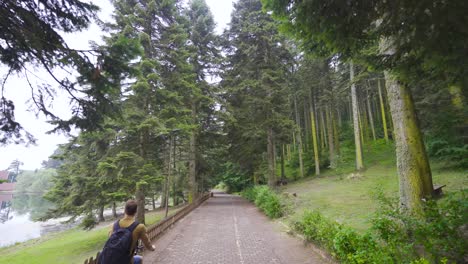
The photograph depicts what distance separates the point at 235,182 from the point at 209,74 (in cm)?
1700

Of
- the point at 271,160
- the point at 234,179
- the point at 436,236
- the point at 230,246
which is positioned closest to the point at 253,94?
the point at 271,160

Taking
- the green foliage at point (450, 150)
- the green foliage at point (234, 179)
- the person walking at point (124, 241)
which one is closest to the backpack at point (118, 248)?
the person walking at point (124, 241)

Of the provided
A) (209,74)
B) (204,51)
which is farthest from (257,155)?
(204,51)

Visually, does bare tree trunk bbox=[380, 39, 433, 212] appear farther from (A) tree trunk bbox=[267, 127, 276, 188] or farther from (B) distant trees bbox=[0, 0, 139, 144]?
(A) tree trunk bbox=[267, 127, 276, 188]

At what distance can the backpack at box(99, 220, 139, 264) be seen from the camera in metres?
2.72

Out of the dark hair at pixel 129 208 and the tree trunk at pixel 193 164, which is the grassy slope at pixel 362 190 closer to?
the dark hair at pixel 129 208

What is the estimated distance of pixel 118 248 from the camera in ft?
8.98

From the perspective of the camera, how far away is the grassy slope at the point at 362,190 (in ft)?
26.3

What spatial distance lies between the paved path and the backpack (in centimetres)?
364

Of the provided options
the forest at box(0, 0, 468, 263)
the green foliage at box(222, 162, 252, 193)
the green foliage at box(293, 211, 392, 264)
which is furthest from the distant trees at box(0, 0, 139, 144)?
the green foliage at box(222, 162, 252, 193)

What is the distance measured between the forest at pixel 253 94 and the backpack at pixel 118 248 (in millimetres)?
3282

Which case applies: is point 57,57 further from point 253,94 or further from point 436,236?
point 253,94

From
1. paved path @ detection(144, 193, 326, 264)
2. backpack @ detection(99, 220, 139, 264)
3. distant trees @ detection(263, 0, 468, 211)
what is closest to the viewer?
backpack @ detection(99, 220, 139, 264)

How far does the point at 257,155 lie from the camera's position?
72.8ft
